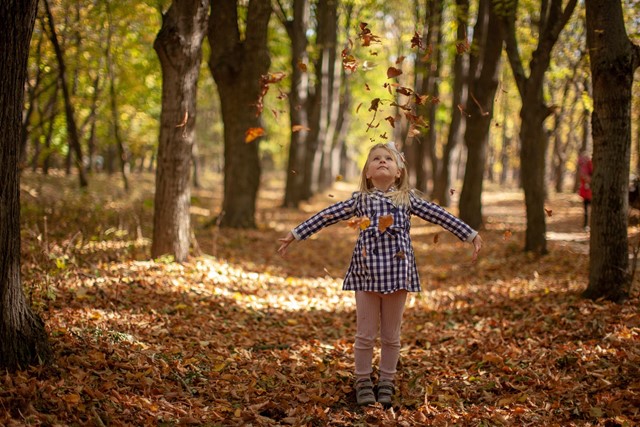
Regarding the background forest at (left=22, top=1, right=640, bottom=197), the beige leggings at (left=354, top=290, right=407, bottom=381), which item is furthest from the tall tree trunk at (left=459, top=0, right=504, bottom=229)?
the beige leggings at (left=354, top=290, right=407, bottom=381)

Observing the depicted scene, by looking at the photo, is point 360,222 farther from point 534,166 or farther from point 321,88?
point 321,88

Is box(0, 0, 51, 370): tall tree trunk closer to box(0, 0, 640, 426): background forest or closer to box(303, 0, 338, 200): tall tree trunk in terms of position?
box(0, 0, 640, 426): background forest

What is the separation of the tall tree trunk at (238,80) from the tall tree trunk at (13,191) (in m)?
7.18

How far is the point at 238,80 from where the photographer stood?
464 inches

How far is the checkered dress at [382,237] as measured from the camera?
410 cm

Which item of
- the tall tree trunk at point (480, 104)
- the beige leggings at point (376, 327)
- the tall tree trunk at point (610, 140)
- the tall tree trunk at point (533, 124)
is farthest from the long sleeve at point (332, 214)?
the tall tree trunk at point (480, 104)

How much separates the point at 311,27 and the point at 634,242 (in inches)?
619

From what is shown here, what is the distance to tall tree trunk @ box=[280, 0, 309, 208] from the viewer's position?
1570cm

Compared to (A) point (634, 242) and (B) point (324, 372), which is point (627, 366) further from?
(A) point (634, 242)

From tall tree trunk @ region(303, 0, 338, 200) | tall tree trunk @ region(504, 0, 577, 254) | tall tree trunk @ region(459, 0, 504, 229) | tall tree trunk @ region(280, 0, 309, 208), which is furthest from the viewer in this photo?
tall tree trunk @ region(303, 0, 338, 200)

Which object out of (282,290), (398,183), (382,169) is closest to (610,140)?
(398,183)

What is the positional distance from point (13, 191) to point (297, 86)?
1333 cm

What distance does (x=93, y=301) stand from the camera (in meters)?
5.66

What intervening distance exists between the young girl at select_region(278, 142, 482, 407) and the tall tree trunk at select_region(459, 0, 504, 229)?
27.4 ft
